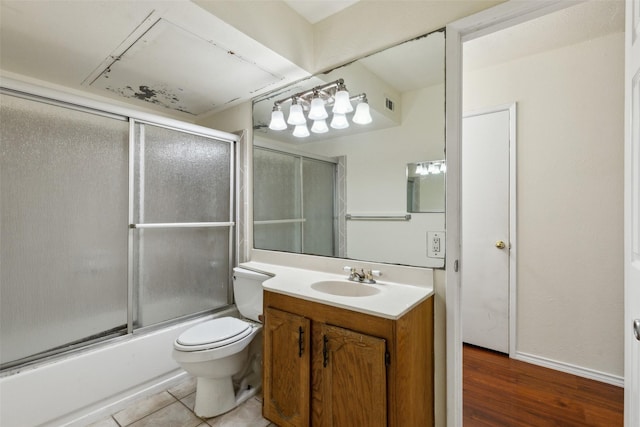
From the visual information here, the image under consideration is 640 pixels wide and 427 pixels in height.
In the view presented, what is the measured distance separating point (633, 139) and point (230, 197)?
89.1 inches

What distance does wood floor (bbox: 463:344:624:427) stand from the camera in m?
1.62

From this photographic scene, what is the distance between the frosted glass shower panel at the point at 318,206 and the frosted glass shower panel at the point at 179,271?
0.77 m

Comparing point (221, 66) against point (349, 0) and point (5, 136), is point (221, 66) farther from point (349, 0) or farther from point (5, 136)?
point (5, 136)

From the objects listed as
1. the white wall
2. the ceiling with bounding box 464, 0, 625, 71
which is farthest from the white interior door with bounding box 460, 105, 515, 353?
the ceiling with bounding box 464, 0, 625, 71

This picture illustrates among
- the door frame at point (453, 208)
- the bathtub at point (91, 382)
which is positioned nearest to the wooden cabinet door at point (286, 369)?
the door frame at point (453, 208)

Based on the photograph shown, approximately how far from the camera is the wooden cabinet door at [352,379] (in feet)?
3.76

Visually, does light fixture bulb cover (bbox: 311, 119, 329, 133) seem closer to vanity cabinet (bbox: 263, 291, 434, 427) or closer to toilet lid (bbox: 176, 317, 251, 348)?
vanity cabinet (bbox: 263, 291, 434, 427)

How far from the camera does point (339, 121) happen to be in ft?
6.06

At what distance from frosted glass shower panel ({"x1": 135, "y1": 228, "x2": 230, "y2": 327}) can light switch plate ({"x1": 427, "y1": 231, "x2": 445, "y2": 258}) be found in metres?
1.59

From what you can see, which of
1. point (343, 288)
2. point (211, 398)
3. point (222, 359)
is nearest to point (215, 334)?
point (222, 359)

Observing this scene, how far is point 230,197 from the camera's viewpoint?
7.78ft

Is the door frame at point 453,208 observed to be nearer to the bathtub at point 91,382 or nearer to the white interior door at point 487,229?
the white interior door at point 487,229

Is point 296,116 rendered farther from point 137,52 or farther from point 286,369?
point 286,369

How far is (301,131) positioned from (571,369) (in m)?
2.56
